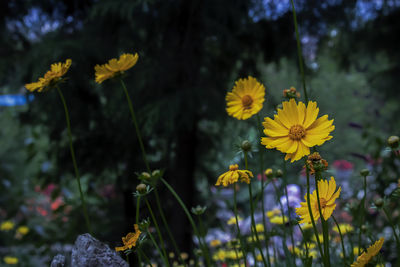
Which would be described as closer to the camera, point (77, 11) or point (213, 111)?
point (213, 111)

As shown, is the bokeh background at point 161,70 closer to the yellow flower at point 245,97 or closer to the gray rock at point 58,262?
the yellow flower at point 245,97

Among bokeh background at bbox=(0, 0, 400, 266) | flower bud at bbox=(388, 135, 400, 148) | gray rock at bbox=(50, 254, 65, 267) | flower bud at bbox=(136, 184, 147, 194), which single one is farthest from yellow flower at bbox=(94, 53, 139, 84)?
bokeh background at bbox=(0, 0, 400, 266)

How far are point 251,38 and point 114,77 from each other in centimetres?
180

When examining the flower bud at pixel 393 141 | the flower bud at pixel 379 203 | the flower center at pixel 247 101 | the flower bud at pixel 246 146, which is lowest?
the flower bud at pixel 379 203

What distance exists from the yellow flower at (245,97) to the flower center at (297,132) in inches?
7.9

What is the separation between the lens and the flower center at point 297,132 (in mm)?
598

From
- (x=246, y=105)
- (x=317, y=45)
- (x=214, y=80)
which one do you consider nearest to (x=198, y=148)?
(x=214, y=80)

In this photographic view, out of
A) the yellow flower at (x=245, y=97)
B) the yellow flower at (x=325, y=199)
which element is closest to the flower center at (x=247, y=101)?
the yellow flower at (x=245, y=97)

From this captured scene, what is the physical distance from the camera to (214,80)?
2334mm

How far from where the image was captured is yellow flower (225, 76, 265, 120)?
82cm

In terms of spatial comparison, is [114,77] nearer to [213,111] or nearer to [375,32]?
[213,111]

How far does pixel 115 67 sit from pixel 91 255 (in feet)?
1.21

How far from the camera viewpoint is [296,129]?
604 millimetres

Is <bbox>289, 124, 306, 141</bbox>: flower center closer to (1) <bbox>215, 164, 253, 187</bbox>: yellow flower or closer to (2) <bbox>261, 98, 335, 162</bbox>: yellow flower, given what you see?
(2) <bbox>261, 98, 335, 162</bbox>: yellow flower
